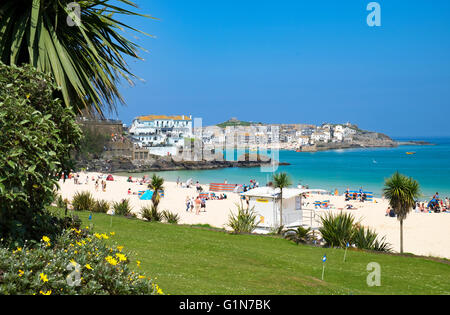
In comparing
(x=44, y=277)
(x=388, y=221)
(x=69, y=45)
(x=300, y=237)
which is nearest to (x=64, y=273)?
(x=44, y=277)

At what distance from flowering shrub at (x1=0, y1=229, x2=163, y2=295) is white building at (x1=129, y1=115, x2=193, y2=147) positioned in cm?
10849

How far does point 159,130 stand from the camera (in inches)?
4811

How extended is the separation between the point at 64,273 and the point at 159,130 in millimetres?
120340

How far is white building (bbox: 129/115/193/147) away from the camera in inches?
4619

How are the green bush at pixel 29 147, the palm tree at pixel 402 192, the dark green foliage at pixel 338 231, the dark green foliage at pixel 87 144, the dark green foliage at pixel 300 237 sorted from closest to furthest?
the green bush at pixel 29 147
the dark green foliage at pixel 87 144
the dark green foliage at pixel 338 231
the dark green foliage at pixel 300 237
the palm tree at pixel 402 192

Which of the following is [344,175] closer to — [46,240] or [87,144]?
[87,144]

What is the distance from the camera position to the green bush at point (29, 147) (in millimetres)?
3539

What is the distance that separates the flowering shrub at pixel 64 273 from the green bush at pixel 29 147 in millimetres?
300

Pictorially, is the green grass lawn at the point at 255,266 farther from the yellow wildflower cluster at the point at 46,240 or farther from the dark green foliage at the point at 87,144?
the dark green foliage at the point at 87,144

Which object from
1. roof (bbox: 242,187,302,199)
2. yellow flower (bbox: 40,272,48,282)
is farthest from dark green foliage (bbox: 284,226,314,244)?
yellow flower (bbox: 40,272,48,282)

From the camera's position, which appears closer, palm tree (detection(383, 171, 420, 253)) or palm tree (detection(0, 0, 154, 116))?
palm tree (detection(0, 0, 154, 116))

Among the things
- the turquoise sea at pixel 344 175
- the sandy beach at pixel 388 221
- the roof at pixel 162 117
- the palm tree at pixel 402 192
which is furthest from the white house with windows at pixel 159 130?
the palm tree at pixel 402 192

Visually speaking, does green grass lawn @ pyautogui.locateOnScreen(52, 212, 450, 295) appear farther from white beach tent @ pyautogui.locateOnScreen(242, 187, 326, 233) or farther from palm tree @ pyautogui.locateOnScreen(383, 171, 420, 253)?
white beach tent @ pyautogui.locateOnScreen(242, 187, 326, 233)
